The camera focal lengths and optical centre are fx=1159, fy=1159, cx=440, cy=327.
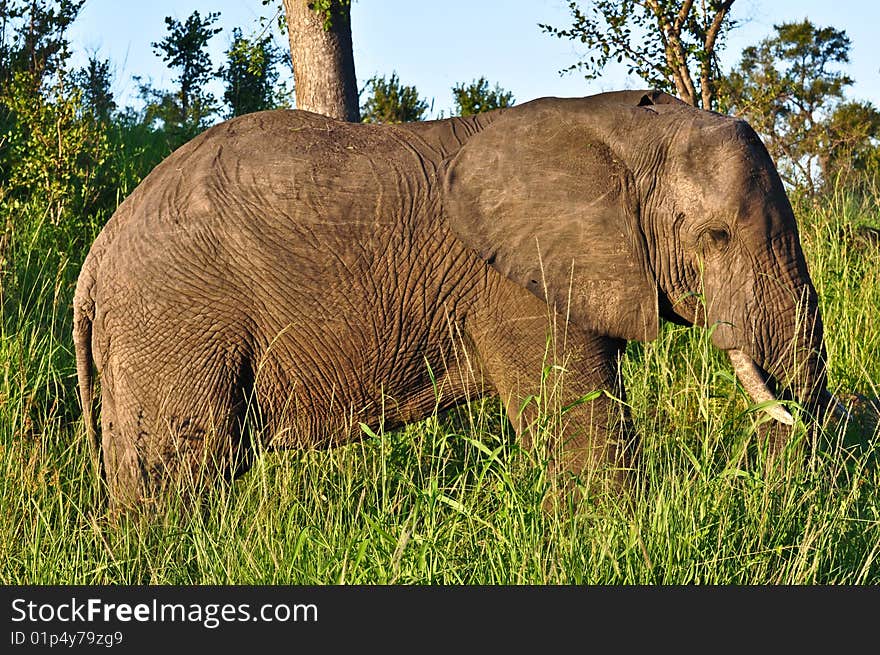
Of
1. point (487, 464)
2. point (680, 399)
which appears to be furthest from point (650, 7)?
point (487, 464)

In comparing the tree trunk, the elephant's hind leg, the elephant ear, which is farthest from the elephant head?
the tree trunk

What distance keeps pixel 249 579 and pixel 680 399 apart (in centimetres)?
264

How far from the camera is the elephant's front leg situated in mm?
4234

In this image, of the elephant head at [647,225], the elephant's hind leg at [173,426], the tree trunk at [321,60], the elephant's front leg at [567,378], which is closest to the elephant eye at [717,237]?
the elephant head at [647,225]

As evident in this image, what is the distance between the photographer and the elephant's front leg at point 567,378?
13.9 feet

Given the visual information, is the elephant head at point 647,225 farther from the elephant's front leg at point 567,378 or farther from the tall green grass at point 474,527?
the tall green grass at point 474,527

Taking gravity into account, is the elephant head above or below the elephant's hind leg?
above

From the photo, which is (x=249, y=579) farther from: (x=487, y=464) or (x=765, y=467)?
(x=765, y=467)

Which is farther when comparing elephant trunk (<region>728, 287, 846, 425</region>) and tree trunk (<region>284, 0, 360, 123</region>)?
tree trunk (<region>284, 0, 360, 123</region>)

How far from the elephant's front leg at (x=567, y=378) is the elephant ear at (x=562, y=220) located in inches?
3.9

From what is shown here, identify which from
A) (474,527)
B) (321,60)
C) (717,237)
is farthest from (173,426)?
(321,60)

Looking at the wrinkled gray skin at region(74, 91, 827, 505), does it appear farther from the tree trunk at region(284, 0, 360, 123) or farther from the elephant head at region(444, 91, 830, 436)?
the tree trunk at region(284, 0, 360, 123)

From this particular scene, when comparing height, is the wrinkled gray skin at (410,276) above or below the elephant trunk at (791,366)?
above

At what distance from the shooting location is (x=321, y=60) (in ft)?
23.6
